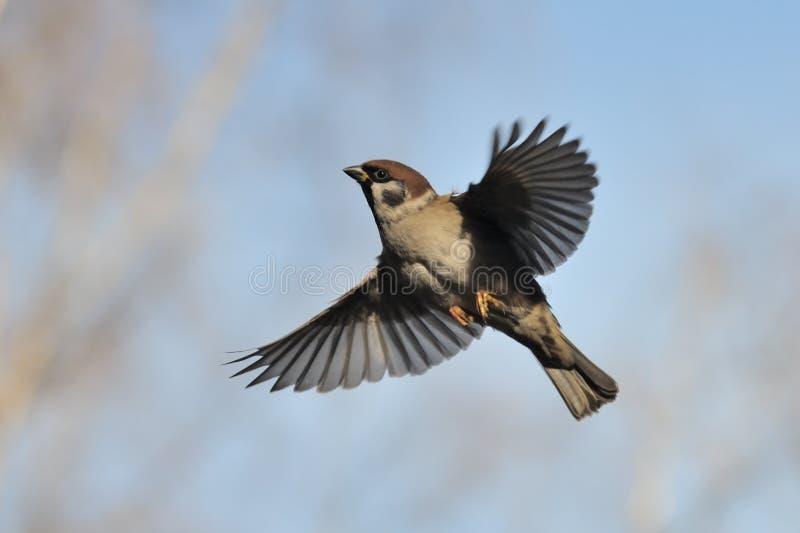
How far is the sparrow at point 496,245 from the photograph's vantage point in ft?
14.1

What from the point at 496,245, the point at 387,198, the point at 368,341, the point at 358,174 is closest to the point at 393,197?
the point at 387,198

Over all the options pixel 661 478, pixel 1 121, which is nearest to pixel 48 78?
pixel 1 121

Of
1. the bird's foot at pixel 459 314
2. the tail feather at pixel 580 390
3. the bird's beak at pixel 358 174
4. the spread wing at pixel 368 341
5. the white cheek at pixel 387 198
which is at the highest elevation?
the bird's beak at pixel 358 174

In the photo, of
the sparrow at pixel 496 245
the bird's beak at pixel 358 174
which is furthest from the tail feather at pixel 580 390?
the bird's beak at pixel 358 174

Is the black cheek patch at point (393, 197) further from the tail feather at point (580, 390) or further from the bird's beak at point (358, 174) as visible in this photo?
the tail feather at point (580, 390)

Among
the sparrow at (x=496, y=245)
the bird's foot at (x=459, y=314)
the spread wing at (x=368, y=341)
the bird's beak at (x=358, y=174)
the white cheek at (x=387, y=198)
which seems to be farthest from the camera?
the spread wing at (x=368, y=341)

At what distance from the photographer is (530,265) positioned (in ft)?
14.9

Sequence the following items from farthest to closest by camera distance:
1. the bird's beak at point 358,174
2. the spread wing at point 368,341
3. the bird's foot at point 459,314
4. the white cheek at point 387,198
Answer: the spread wing at point 368,341, the bird's beak at point 358,174, the white cheek at point 387,198, the bird's foot at point 459,314

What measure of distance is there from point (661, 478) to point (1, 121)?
447 cm

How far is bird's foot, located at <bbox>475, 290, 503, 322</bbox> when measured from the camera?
436 centimetres

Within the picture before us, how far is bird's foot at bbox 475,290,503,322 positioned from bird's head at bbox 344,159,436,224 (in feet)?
1.70

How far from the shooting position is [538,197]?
4426mm

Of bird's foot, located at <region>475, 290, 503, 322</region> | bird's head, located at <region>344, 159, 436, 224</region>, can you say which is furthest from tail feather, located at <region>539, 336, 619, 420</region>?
bird's head, located at <region>344, 159, 436, 224</region>

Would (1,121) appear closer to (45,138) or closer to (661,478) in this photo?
(45,138)
